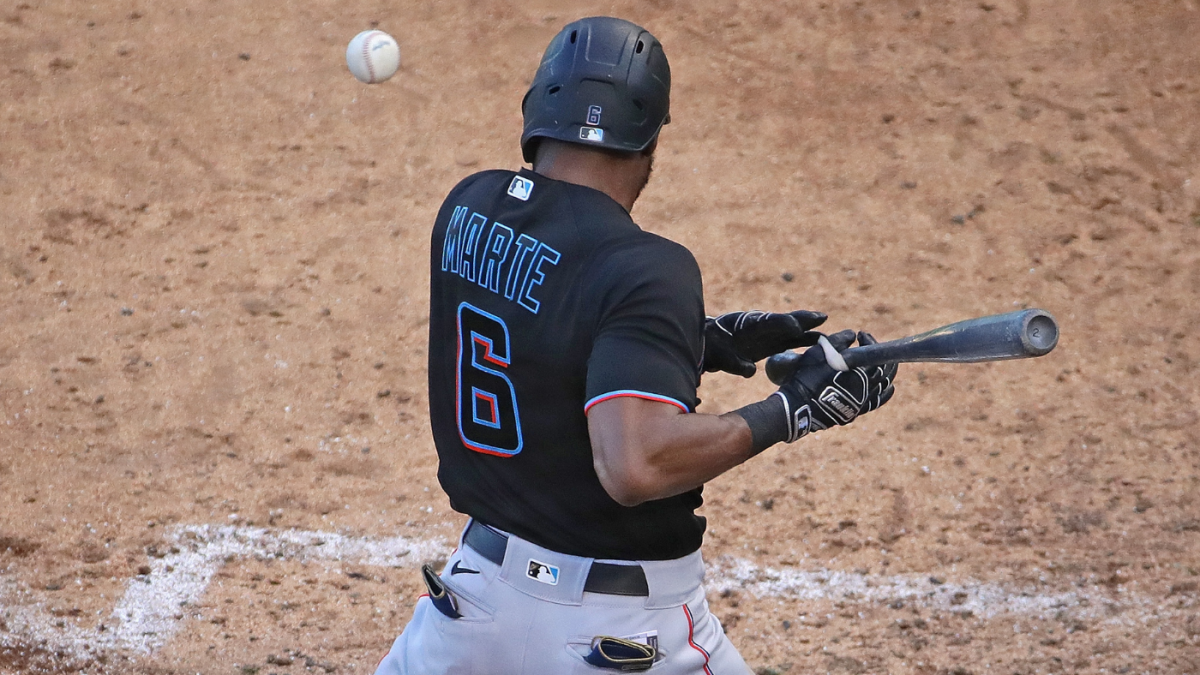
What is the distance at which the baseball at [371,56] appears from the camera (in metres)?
5.96

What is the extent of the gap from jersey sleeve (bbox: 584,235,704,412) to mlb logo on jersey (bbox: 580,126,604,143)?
0.35 meters

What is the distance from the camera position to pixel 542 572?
240 cm

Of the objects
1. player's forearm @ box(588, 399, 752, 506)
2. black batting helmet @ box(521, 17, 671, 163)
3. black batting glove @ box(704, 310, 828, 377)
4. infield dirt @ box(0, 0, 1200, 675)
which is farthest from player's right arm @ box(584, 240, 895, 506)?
infield dirt @ box(0, 0, 1200, 675)

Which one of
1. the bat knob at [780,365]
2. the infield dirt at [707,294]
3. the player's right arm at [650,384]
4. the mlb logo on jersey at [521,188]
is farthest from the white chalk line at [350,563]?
the mlb logo on jersey at [521,188]

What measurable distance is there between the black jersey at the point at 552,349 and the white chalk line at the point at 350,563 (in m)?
2.25

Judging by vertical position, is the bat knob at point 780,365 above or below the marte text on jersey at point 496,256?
below

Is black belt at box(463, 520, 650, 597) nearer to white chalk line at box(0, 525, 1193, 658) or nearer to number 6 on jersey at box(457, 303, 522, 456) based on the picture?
number 6 on jersey at box(457, 303, 522, 456)

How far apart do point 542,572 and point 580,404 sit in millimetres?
384

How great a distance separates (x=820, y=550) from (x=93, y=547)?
10.2 ft

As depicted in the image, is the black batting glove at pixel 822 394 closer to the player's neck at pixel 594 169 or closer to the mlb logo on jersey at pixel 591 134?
the player's neck at pixel 594 169

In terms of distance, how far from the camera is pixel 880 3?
26.0ft

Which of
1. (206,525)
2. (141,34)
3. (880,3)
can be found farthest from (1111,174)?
(141,34)

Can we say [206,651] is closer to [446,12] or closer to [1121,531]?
[1121,531]

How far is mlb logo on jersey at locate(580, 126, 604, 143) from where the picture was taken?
246 centimetres
